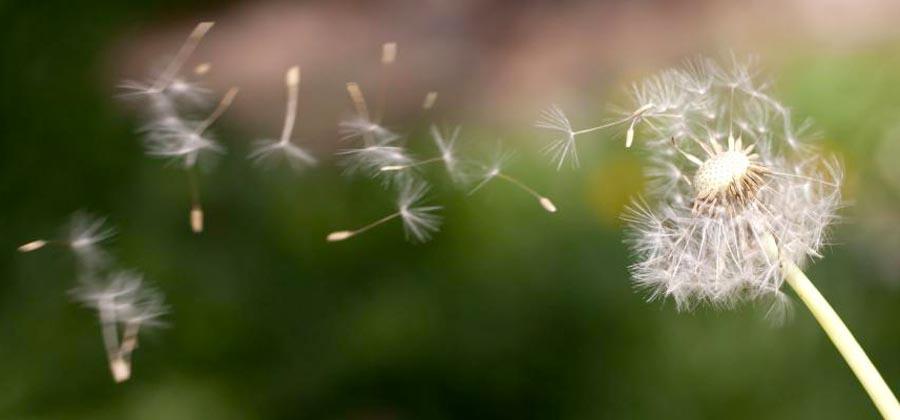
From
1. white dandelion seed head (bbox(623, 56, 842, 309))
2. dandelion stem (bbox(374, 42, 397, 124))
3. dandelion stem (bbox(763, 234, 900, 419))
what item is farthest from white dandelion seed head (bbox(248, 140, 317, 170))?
dandelion stem (bbox(763, 234, 900, 419))

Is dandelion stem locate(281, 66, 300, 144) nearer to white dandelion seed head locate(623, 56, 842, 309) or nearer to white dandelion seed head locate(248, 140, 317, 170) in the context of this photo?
white dandelion seed head locate(248, 140, 317, 170)

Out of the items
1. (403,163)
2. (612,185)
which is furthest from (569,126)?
(612,185)

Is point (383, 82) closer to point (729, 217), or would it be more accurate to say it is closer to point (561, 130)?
point (561, 130)

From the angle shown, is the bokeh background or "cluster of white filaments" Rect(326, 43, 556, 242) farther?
the bokeh background

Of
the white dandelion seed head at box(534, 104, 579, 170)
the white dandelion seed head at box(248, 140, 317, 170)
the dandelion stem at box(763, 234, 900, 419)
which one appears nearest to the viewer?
the dandelion stem at box(763, 234, 900, 419)

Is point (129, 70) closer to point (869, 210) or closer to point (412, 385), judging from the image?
point (412, 385)

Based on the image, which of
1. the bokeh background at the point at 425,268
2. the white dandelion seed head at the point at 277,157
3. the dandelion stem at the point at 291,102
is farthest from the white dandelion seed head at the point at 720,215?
the white dandelion seed head at the point at 277,157

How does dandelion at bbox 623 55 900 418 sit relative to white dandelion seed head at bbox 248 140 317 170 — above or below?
above
